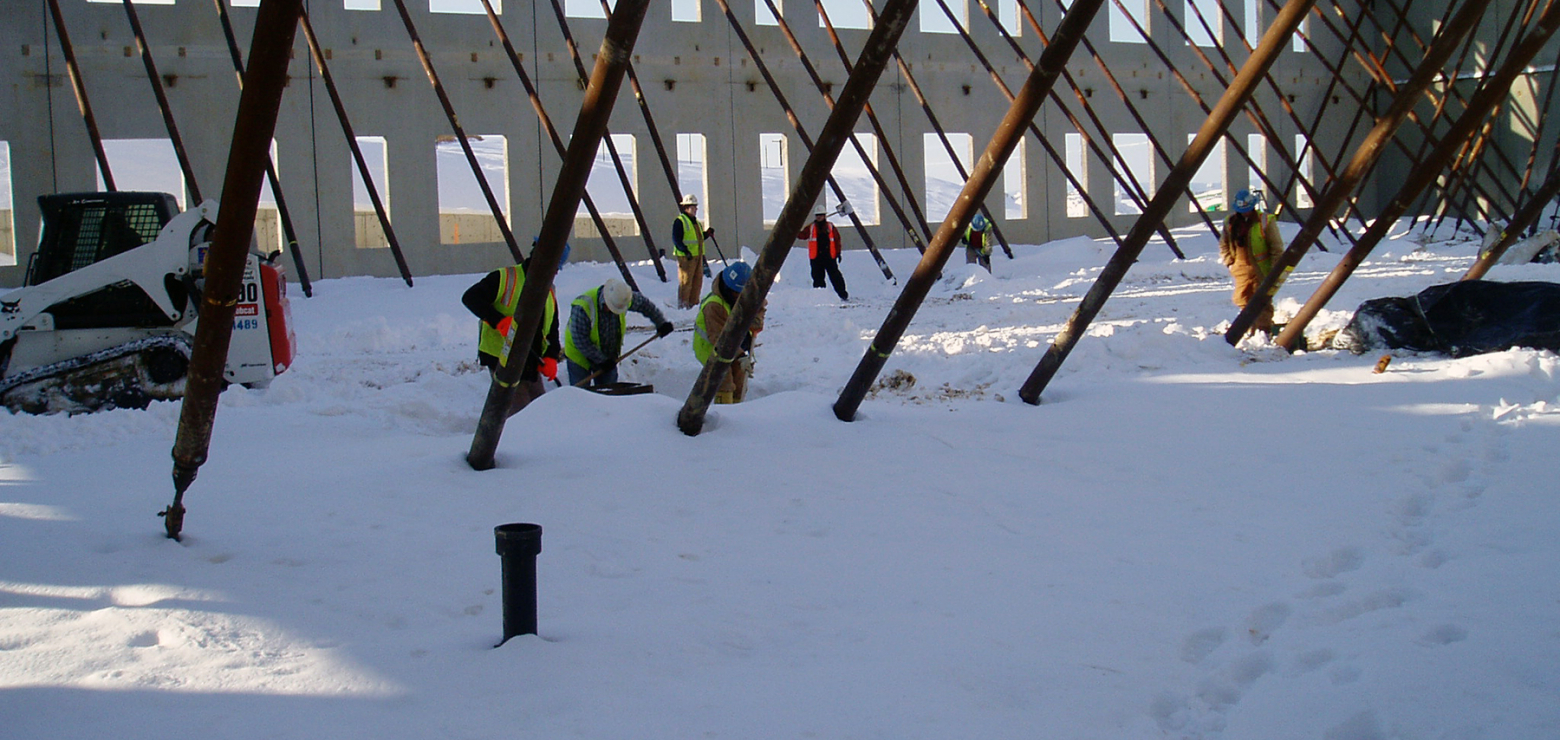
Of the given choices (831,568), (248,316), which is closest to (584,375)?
(248,316)

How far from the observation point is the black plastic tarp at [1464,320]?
314 inches

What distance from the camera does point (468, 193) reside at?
34.4 m

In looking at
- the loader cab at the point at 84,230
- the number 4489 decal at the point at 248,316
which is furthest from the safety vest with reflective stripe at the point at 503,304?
the loader cab at the point at 84,230

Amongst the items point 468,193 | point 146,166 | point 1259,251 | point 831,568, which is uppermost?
point 146,166

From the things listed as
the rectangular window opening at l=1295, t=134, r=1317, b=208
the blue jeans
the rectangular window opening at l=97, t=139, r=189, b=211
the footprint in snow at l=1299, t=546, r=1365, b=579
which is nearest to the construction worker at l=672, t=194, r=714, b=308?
the blue jeans

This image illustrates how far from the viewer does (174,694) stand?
268 cm

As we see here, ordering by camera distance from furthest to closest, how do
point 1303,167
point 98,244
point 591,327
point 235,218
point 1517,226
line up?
point 1303,167 → point 1517,226 → point 98,244 → point 591,327 → point 235,218

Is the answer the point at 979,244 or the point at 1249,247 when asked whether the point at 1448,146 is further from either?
the point at 979,244

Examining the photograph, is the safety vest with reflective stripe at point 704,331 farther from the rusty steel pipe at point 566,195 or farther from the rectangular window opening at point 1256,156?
the rectangular window opening at point 1256,156

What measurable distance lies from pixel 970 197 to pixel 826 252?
31.4 ft

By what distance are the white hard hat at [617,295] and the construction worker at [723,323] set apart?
A: 0.56 metres

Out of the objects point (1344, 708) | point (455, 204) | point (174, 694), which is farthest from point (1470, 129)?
point (455, 204)

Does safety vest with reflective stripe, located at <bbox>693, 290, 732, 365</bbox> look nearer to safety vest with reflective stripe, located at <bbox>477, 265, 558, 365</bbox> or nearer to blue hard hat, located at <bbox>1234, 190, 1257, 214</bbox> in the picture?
safety vest with reflective stripe, located at <bbox>477, 265, 558, 365</bbox>

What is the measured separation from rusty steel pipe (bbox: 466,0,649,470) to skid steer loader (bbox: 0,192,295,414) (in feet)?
13.3
